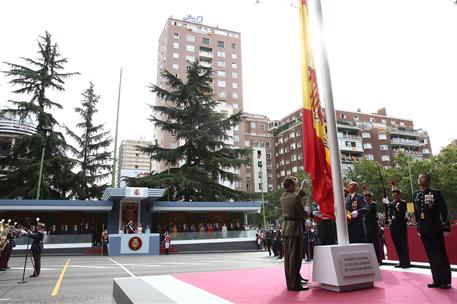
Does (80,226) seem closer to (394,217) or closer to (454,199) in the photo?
(394,217)

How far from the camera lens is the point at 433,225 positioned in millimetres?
5242

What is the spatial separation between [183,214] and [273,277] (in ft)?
80.8

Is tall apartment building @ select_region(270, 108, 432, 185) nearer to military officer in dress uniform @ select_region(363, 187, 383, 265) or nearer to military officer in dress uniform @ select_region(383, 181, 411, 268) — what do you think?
military officer in dress uniform @ select_region(363, 187, 383, 265)

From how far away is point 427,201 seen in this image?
17.5 feet

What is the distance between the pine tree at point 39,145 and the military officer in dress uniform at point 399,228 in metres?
32.1

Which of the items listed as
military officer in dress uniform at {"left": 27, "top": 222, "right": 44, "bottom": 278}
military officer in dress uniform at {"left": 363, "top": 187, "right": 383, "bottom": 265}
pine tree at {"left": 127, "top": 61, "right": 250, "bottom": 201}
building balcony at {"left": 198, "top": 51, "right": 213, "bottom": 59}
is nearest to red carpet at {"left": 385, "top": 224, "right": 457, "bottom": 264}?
military officer in dress uniform at {"left": 363, "top": 187, "right": 383, "bottom": 265}

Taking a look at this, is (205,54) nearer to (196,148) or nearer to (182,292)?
(196,148)

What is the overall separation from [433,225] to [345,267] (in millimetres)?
1595

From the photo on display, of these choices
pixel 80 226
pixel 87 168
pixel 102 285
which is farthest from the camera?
pixel 87 168

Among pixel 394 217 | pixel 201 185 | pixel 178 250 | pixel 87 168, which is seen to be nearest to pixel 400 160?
pixel 201 185

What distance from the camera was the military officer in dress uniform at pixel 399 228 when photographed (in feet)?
23.2

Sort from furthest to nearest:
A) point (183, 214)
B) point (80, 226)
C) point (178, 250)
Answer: point (183, 214), point (80, 226), point (178, 250)

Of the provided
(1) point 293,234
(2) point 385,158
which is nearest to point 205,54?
(2) point 385,158

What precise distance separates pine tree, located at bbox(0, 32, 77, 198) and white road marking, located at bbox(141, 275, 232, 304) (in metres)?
30.7
